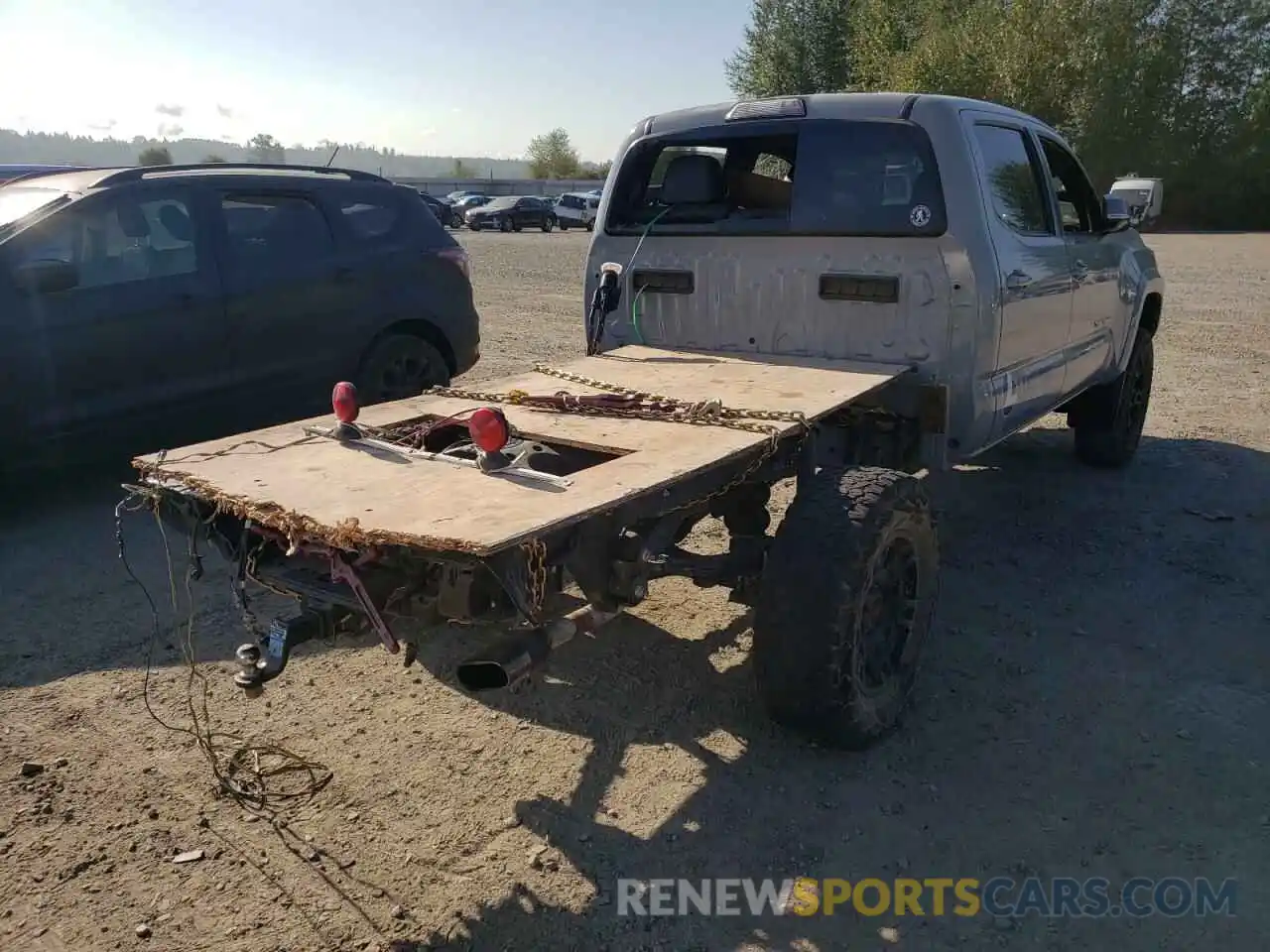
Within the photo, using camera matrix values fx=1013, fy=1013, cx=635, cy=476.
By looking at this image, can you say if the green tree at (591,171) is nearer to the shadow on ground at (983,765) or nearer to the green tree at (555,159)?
the green tree at (555,159)

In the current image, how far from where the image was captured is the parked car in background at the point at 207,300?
5.29 m

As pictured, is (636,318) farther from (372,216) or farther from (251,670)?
(251,670)

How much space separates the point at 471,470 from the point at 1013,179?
3.25m

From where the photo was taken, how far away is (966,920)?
2.61 meters

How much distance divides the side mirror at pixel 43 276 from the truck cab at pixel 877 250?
2760mm

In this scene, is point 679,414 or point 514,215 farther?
point 514,215

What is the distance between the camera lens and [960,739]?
11.3ft

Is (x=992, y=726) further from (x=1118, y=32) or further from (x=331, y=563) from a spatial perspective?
(x=1118, y=32)

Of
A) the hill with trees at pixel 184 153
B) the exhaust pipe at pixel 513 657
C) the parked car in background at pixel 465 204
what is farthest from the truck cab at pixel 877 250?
the hill with trees at pixel 184 153

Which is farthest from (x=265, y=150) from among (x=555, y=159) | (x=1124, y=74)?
(x=1124, y=74)

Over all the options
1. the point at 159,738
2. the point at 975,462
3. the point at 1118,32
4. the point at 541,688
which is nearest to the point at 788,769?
the point at 541,688

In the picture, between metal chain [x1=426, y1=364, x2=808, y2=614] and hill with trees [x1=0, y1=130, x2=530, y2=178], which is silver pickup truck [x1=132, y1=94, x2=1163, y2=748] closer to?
metal chain [x1=426, y1=364, x2=808, y2=614]

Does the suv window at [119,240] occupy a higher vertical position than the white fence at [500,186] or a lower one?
lower

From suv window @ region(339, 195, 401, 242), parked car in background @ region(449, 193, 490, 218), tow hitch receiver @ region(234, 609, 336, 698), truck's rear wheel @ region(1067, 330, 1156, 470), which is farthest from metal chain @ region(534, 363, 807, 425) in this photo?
parked car in background @ region(449, 193, 490, 218)
